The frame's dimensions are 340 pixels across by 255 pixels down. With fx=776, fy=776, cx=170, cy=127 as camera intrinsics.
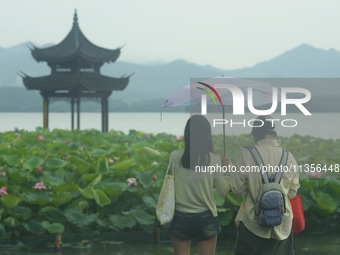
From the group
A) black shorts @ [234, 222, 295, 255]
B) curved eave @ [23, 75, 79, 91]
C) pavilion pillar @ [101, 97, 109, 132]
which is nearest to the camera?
black shorts @ [234, 222, 295, 255]

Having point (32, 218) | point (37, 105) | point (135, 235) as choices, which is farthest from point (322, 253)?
point (37, 105)

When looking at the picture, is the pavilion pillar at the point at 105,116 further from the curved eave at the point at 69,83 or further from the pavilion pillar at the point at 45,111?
the pavilion pillar at the point at 45,111

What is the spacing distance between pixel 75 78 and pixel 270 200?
90.7 ft

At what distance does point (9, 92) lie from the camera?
130875 mm

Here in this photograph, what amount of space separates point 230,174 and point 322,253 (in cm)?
335

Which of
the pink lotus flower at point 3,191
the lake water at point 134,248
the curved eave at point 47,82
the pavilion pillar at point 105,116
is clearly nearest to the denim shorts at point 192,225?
the lake water at point 134,248

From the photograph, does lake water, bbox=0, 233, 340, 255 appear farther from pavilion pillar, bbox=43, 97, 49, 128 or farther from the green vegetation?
pavilion pillar, bbox=43, 97, 49, 128

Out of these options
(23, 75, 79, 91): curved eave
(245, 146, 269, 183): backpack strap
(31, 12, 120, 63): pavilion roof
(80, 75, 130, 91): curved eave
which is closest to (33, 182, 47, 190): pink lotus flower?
(245, 146, 269, 183): backpack strap

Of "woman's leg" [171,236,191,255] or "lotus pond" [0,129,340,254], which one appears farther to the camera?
"lotus pond" [0,129,340,254]

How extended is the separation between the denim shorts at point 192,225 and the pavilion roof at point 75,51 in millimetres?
28006

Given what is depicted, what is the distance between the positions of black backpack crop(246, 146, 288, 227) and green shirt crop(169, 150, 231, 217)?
0.27 m

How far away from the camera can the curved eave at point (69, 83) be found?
32.0 meters

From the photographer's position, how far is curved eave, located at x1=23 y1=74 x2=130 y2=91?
32031 mm

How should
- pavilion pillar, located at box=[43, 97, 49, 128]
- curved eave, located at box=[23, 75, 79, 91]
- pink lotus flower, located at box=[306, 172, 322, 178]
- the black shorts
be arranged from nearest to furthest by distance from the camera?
1. the black shorts
2. pink lotus flower, located at box=[306, 172, 322, 178]
3. pavilion pillar, located at box=[43, 97, 49, 128]
4. curved eave, located at box=[23, 75, 79, 91]
